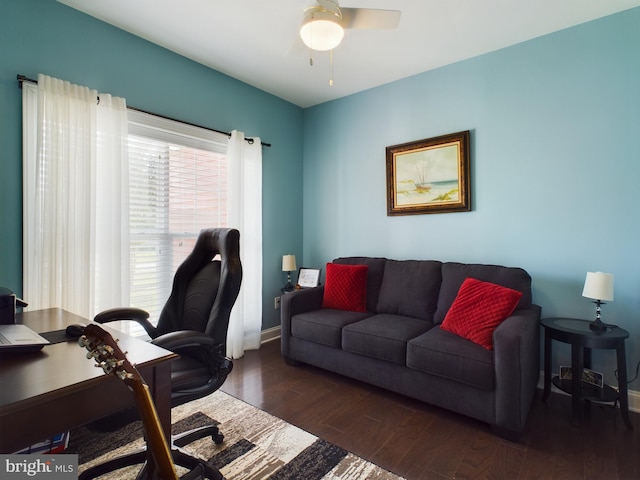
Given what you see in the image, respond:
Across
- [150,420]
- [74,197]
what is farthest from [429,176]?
[150,420]

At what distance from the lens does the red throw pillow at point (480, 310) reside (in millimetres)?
2117

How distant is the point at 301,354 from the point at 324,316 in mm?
405

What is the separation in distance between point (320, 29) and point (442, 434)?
7.86 ft

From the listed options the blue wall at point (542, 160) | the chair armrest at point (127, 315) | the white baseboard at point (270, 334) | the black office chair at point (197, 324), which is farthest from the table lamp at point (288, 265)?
the chair armrest at point (127, 315)

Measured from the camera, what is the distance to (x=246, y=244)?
131 inches

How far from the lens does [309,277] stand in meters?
3.69

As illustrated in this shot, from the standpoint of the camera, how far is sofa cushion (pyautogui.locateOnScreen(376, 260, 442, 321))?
282cm

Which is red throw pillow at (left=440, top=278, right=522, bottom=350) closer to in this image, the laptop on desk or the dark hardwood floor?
the dark hardwood floor

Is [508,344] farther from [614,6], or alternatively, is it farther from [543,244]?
[614,6]

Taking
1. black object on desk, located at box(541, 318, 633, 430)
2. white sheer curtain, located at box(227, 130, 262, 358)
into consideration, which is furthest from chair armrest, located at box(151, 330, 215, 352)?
black object on desk, located at box(541, 318, 633, 430)

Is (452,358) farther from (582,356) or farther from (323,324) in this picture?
(323,324)

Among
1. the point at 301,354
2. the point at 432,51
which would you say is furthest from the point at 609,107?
the point at 301,354

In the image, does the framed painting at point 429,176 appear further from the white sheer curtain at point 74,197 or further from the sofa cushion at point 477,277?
the white sheer curtain at point 74,197

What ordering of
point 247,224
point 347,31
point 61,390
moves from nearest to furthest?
point 61,390 < point 347,31 < point 247,224
